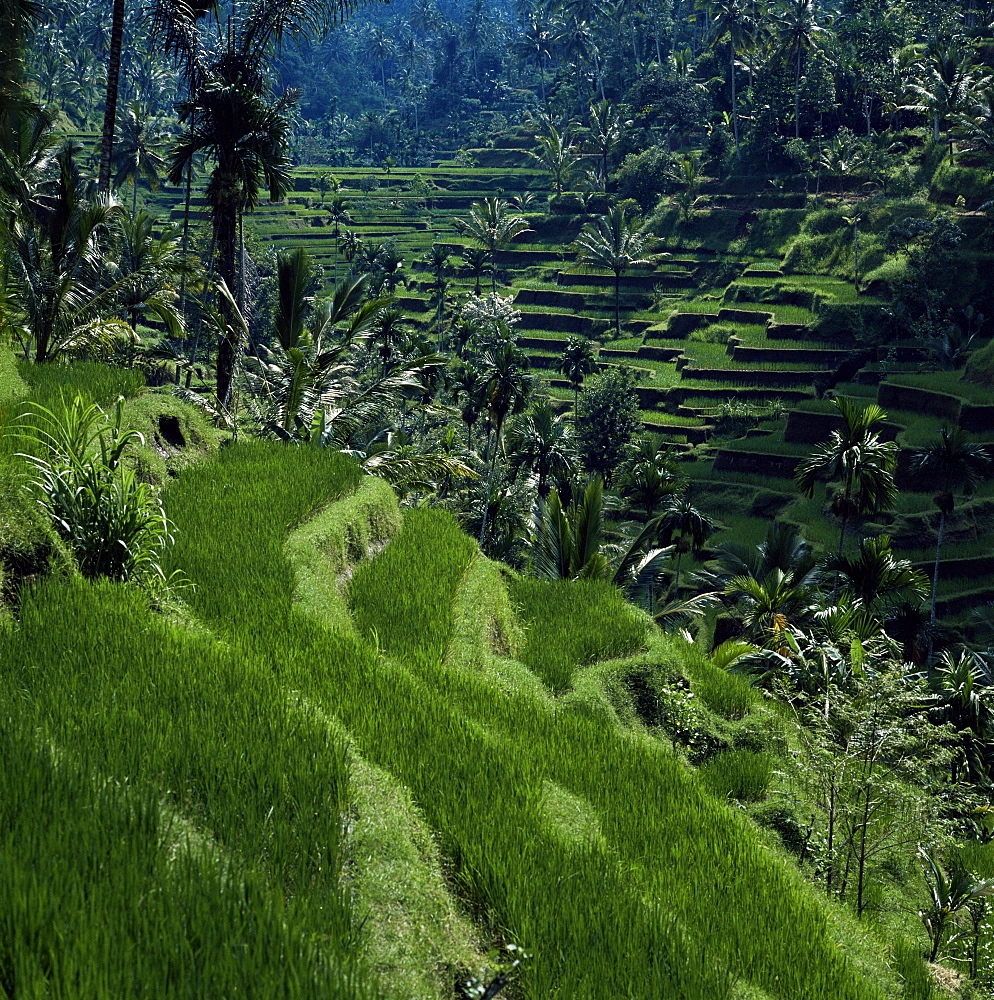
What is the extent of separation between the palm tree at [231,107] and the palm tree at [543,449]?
17.9 m

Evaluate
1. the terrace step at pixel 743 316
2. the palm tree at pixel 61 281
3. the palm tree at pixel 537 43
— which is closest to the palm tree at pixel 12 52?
the palm tree at pixel 61 281

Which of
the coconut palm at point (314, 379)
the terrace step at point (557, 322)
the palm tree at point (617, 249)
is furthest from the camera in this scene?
the palm tree at point (617, 249)

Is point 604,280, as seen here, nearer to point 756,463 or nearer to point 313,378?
point 756,463

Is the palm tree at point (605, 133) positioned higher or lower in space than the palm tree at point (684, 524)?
higher

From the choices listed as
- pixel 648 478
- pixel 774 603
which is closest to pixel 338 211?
pixel 648 478

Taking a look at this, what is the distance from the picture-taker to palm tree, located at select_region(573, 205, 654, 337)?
6344 centimetres

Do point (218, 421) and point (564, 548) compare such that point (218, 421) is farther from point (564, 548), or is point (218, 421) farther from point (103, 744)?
point (103, 744)

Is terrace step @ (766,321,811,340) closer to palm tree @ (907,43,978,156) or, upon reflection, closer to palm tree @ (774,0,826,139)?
palm tree @ (907,43,978,156)

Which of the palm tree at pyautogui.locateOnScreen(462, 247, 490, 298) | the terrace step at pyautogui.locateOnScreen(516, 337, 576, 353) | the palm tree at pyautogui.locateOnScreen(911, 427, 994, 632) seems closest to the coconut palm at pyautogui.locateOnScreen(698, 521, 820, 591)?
the palm tree at pyautogui.locateOnScreen(911, 427, 994, 632)

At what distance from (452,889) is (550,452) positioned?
31.9 meters

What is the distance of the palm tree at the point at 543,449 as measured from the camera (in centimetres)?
3631

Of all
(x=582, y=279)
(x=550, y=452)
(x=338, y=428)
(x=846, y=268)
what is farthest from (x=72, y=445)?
(x=582, y=279)

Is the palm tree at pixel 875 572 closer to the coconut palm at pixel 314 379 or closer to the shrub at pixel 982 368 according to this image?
the coconut palm at pixel 314 379

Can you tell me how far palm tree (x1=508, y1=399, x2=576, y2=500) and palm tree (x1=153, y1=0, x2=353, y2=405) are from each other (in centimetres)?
1794
